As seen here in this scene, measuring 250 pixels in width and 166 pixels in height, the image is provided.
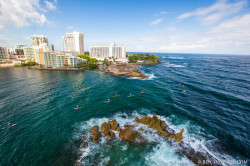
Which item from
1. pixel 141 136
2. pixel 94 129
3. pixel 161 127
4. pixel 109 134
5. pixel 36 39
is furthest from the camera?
pixel 36 39

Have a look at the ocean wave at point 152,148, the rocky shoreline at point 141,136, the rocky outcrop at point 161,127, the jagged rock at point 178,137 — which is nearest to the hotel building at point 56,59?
the ocean wave at point 152,148

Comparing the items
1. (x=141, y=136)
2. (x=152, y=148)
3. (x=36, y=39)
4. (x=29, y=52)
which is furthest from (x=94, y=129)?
(x=36, y=39)

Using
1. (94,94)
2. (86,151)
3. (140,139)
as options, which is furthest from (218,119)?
(94,94)

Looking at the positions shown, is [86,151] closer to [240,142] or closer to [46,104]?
[46,104]

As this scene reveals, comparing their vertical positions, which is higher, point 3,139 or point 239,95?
point 239,95

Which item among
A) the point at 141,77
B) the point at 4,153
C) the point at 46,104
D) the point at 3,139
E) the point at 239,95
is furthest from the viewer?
the point at 141,77

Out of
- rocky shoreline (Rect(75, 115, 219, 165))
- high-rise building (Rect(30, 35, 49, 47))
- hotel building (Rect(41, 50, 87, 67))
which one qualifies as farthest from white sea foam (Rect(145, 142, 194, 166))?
high-rise building (Rect(30, 35, 49, 47))

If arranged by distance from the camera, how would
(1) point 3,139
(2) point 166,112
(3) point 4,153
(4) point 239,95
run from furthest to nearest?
(4) point 239,95 < (2) point 166,112 < (1) point 3,139 < (3) point 4,153

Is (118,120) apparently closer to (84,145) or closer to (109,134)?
(109,134)

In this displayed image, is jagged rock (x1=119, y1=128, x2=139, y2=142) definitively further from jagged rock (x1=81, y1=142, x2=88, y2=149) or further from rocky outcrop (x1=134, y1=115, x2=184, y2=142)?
jagged rock (x1=81, y1=142, x2=88, y2=149)
